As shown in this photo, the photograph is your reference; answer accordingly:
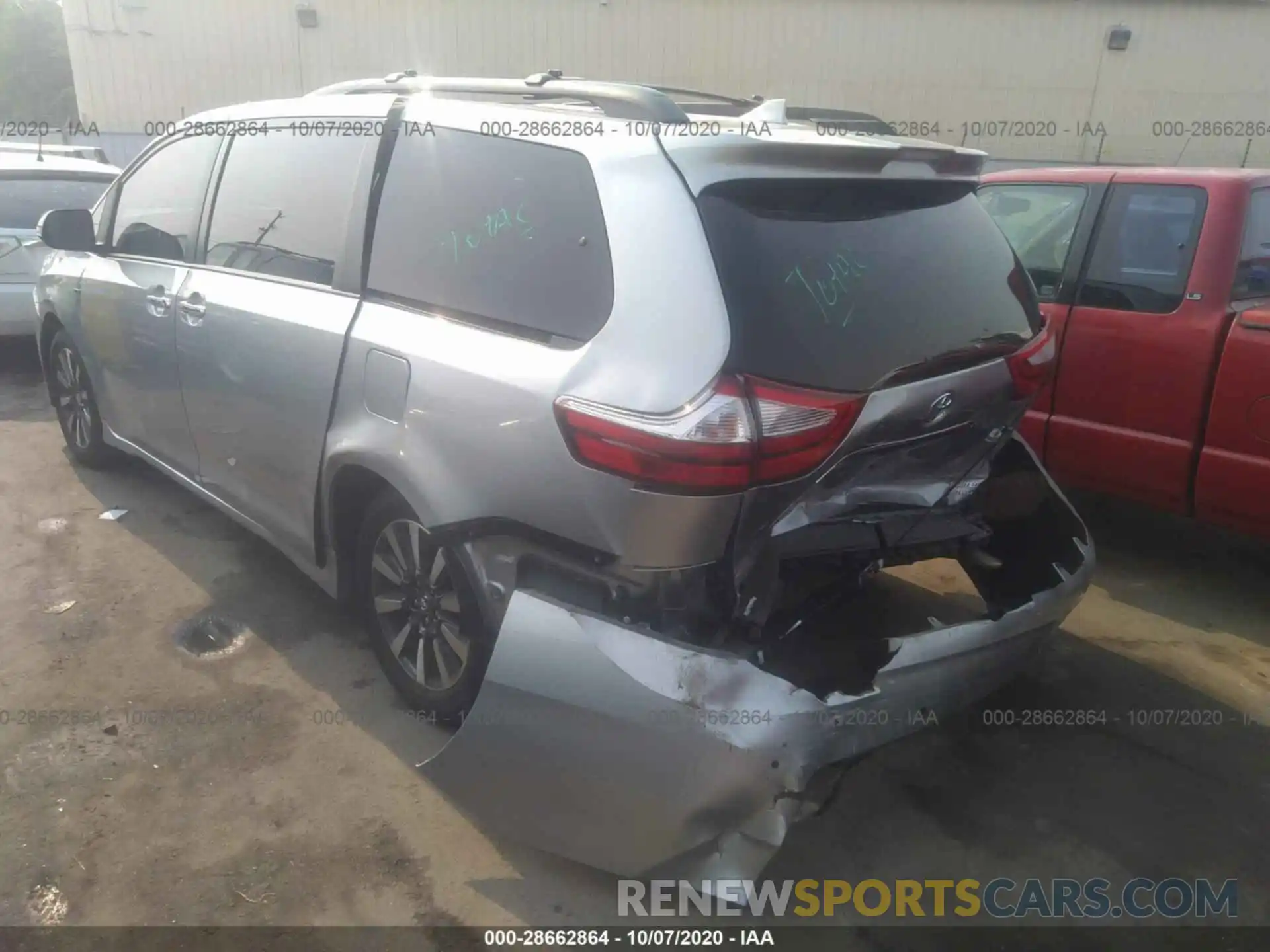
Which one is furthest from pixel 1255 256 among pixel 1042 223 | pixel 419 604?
pixel 419 604

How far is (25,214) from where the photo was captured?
254 inches

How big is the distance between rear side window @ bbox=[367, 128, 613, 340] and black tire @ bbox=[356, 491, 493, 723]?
64 centimetres

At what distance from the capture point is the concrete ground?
92.4 inches

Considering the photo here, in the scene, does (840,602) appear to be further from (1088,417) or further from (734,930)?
(1088,417)

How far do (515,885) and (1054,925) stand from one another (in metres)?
1.38

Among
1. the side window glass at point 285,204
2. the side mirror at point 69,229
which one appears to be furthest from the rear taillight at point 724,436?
the side mirror at point 69,229

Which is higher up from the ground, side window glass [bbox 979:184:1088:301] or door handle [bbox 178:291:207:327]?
side window glass [bbox 979:184:1088:301]

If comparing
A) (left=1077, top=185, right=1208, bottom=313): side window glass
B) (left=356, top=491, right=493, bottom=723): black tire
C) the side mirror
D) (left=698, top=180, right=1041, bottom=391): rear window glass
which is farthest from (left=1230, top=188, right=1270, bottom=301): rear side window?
the side mirror

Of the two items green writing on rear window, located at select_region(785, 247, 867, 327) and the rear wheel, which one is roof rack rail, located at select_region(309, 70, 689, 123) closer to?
green writing on rear window, located at select_region(785, 247, 867, 327)

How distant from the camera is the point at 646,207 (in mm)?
2064

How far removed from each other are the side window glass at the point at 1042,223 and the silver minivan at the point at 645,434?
155cm

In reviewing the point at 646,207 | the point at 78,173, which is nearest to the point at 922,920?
the point at 646,207

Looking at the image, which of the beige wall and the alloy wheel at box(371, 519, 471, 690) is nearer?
the alloy wheel at box(371, 519, 471, 690)

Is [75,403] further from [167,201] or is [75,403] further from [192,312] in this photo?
[192,312]
